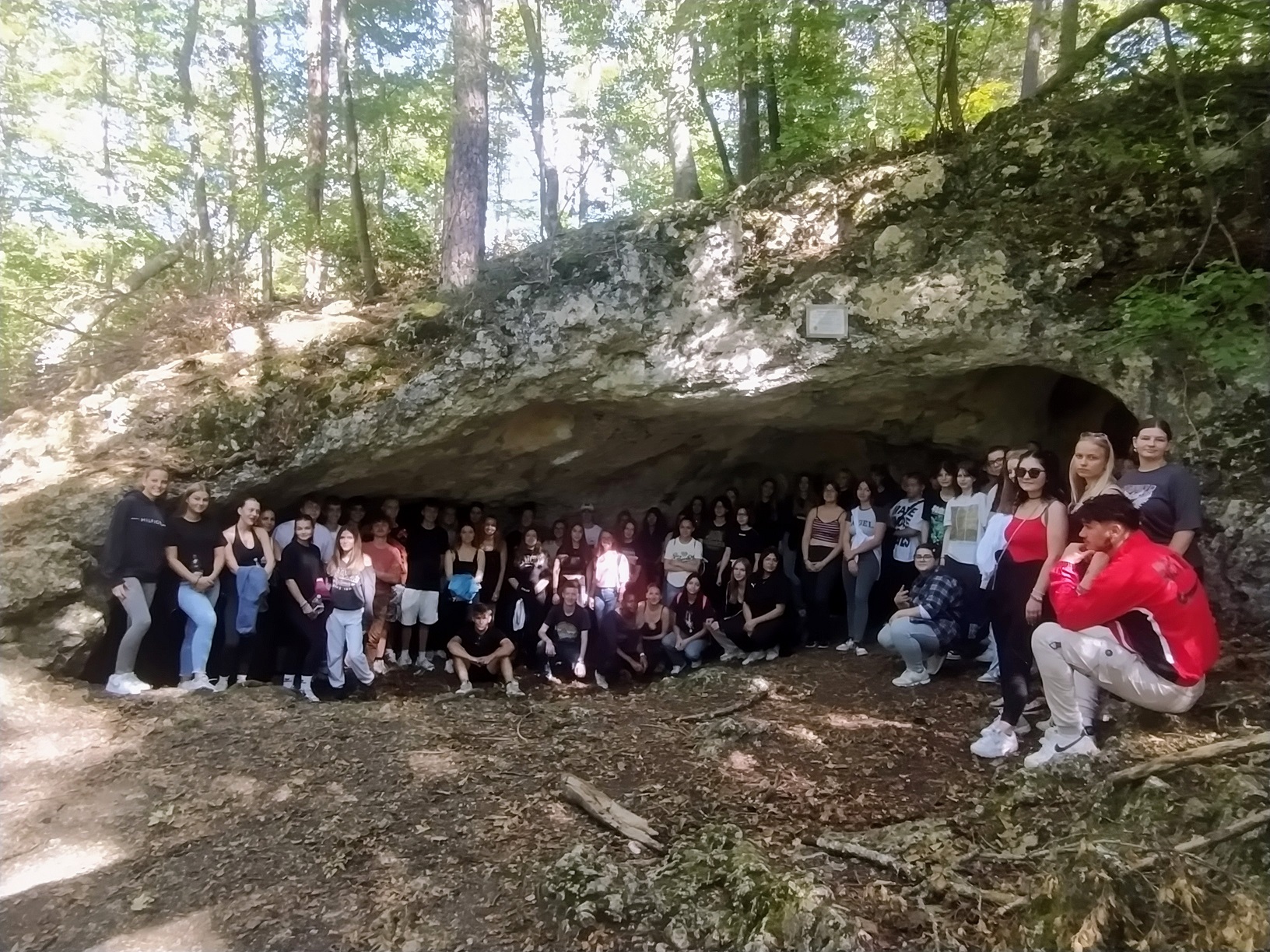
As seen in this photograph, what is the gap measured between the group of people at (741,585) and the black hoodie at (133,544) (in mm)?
16

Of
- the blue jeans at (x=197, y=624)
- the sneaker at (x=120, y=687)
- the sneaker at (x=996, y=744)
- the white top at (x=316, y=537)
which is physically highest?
the white top at (x=316, y=537)

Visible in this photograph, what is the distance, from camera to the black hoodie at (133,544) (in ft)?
20.1

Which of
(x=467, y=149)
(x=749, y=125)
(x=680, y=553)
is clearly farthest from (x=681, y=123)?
(x=680, y=553)

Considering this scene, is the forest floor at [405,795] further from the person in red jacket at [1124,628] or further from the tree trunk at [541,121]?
the tree trunk at [541,121]

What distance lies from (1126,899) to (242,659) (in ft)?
21.7

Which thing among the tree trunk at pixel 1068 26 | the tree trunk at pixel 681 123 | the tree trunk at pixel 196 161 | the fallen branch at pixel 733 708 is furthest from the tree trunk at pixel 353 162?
the tree trunk at pixel 1068 26

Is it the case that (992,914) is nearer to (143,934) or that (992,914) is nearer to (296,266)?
(143,934)

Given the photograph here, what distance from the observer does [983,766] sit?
438 cm

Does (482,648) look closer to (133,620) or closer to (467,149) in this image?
(133,620)

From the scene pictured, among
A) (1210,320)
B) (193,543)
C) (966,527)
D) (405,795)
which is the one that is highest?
(1210,320)

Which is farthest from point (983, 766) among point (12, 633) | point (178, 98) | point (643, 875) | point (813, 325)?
point (178, 98)

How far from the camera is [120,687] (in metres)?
6.07

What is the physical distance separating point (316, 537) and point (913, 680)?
17.9 feet

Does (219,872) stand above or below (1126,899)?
below
